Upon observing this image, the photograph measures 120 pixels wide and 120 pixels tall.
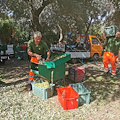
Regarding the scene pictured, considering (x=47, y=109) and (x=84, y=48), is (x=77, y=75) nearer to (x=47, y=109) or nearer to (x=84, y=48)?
(x=47, y=109)

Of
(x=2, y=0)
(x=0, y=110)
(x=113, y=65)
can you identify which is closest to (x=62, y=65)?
(x=0, y=110)

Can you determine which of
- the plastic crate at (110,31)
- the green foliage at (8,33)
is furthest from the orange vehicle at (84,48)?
the green foliage at (8,33)

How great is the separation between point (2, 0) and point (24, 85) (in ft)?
15.8

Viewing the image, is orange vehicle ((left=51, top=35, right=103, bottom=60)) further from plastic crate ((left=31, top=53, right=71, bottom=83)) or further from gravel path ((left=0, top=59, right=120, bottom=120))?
gravel path ((left=0, top=59, right=120, bottom=120))

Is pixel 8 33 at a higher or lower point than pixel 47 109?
higher

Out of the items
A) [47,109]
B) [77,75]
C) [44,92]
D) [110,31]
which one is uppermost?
[110,31]

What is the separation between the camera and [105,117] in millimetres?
3029

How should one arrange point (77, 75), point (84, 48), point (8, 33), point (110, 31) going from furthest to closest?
point (8, 33) → point (84, 48) → point (110, 31) → point (77, 75)

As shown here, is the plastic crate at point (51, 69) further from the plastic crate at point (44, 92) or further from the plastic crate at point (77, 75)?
the plastic crate at point (77, 75)

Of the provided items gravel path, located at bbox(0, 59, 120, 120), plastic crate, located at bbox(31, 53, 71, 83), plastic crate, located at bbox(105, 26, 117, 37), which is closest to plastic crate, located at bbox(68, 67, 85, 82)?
plastic crate, located at bbox(31, 53, 71, 83)

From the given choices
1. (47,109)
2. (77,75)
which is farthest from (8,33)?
(47,109)

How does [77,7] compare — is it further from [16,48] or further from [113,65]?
[16,48]

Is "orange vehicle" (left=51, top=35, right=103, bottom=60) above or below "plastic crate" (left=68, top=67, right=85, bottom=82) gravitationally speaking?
above

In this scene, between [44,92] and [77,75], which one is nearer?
[44,92]
